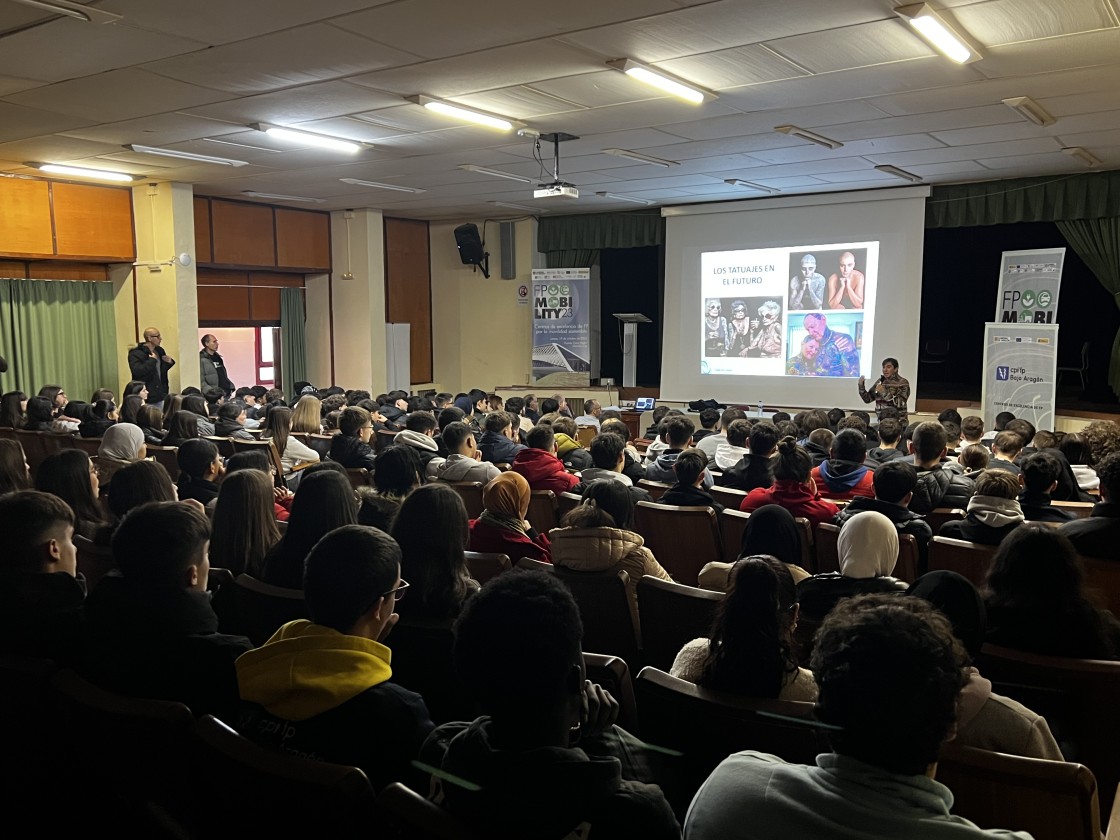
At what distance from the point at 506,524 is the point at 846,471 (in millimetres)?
1998

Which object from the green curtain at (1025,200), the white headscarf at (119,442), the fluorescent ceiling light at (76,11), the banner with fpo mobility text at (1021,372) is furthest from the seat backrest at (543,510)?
the green curtain at (1025,200)

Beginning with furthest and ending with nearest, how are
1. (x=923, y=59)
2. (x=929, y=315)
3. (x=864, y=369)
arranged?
(x=929, y=315), (x=864, y=369), (x=923, y=59)

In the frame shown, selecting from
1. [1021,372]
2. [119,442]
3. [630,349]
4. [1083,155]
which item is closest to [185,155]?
[119,442]

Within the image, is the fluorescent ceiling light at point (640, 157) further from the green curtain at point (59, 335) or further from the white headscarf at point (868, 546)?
the green curtain at point (59, 335)

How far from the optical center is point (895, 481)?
3502 mm

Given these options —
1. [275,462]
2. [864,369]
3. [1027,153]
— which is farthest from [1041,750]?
[864,369]

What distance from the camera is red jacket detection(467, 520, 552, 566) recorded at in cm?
340

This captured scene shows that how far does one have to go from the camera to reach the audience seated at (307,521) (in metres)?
2.83

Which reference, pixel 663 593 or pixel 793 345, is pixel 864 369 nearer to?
pixel 793 345

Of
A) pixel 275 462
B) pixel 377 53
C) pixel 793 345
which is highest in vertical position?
pixel 377 53

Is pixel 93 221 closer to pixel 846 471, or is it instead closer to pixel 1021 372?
pixel 846 471

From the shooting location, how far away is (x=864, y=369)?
9.95 metres

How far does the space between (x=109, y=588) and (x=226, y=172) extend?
770cm

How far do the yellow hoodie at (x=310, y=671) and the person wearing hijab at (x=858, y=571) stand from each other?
1.39 metres
